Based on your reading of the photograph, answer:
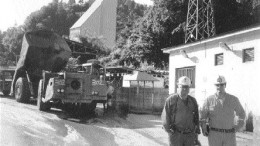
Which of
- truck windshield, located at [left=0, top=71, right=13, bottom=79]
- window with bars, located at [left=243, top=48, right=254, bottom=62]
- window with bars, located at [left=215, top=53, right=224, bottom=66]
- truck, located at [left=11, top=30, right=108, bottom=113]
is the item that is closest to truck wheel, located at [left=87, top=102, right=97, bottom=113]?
truck, located at [left=11, top=30, right=108, bottom=113]

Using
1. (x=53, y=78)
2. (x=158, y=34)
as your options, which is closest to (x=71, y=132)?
(x=53, y=78)

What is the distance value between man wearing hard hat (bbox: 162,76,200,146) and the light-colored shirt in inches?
10.6

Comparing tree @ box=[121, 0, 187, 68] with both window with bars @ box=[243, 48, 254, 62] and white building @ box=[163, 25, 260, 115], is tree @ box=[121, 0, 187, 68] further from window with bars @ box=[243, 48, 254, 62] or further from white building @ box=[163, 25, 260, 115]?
window with bars @ box=[243, 48, 254, 62]

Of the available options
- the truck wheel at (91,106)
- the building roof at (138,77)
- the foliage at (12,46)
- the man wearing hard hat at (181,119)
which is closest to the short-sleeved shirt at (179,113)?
the man wearing hard hat at (181,119)

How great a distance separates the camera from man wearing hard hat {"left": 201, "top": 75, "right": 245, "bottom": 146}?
209 inches

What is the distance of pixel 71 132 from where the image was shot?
35.0 ft

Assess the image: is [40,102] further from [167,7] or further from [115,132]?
[167,7]

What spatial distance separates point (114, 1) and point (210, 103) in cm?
5611

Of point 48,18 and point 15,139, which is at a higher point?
point 48,18

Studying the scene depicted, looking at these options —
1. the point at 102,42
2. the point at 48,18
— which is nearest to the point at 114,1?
the point at 102,42

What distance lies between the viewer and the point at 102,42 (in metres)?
53.8

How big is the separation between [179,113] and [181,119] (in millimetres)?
97

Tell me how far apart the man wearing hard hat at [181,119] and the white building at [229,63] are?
812 cm

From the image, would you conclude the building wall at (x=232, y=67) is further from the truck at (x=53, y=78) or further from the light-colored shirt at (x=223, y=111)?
the light-colored shirt at (x=223, y=111)
